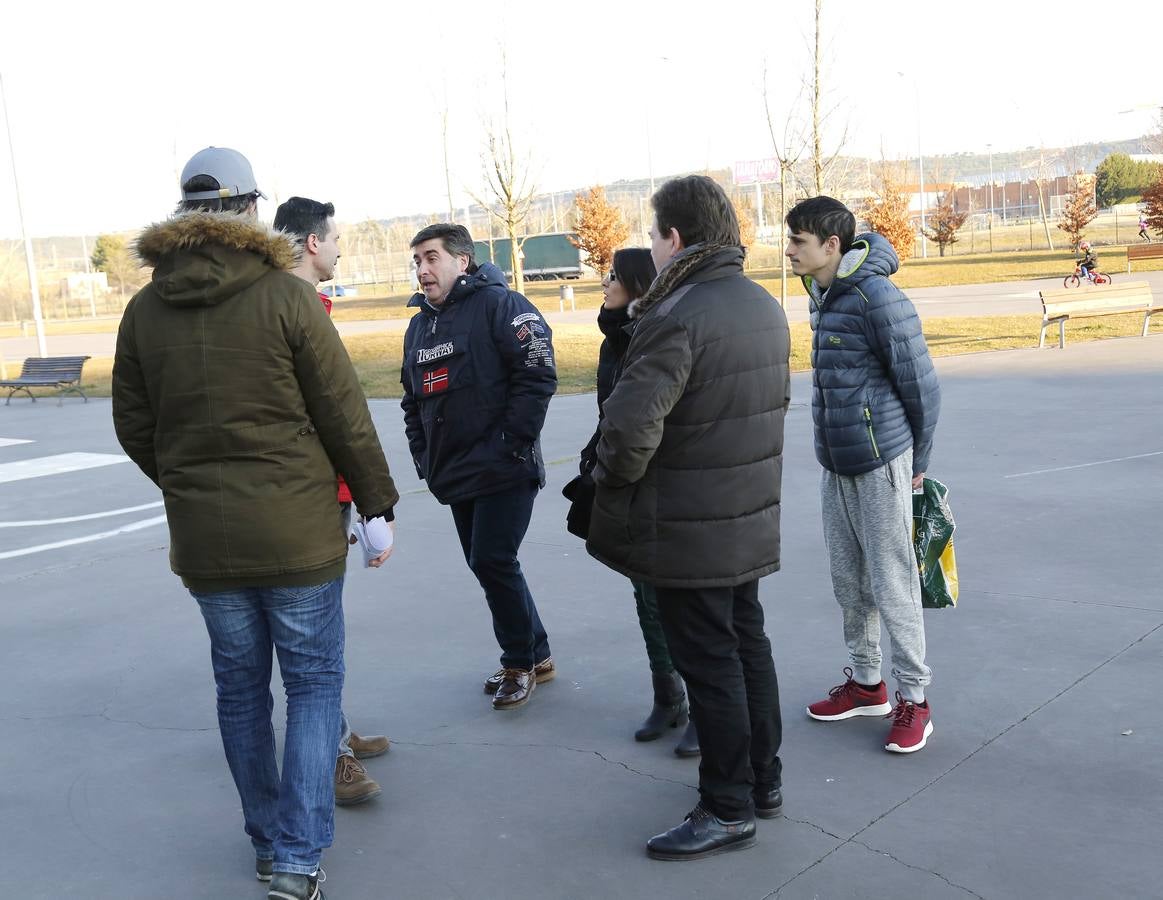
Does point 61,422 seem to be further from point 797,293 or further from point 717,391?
point 797,293

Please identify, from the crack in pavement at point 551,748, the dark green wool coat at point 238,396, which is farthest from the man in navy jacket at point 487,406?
the dark green wool coat at point 238,396

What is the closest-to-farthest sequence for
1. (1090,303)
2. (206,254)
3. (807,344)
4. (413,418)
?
(206,254) → (413,418) → (1090,303) → (807,344)

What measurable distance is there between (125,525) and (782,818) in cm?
628

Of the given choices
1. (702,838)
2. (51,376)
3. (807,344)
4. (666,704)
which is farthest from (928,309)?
(702,838)

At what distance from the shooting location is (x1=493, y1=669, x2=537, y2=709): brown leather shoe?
4457 millimetres

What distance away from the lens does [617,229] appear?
4597 cm

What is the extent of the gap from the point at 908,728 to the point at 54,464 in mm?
9725

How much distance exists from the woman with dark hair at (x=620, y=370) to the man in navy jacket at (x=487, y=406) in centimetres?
53

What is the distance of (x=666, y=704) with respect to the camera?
4.16 m

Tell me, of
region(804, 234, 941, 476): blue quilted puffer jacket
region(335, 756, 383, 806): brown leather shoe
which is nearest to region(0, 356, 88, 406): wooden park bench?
region(335, 756, 383, 806): brown leather shoe

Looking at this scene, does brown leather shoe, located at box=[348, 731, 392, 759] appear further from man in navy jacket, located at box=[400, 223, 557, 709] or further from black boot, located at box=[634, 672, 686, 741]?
black boot, located at box=[634, 672, 686, 741]

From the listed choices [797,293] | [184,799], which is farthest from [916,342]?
[797,293]

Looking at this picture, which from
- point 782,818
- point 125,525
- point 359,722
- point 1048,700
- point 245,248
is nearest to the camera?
point 245,248

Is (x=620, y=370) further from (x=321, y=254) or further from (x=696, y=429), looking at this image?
(x=321, y=254)
